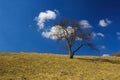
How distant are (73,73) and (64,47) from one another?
22.0m

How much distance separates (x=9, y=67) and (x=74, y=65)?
12136mm

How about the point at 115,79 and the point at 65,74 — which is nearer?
the point at 115,79

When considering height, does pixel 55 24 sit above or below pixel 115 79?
above

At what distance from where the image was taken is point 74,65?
52.5 meters

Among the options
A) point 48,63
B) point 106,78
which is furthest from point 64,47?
point 106,78

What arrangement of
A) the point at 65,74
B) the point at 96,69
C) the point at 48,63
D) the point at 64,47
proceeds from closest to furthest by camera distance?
1. the point at 65,74
2. the point at 96,69
3. the point at 48,63
4. the point at 64,47

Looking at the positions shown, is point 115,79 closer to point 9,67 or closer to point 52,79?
point 52,79

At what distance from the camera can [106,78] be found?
134 ft

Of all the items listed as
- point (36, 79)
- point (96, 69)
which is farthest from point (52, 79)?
point (96, 69)

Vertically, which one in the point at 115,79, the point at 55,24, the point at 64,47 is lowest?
the point at 115,79

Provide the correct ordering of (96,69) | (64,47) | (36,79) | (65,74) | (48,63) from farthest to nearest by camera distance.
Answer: (64,47) → (48,63) → (96,69) → (65,74) → (36,79)

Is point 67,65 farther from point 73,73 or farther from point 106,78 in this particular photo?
point 106,78

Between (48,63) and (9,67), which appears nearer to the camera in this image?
(9,67)

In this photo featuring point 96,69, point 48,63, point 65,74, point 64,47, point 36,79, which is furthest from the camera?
point 64,47
